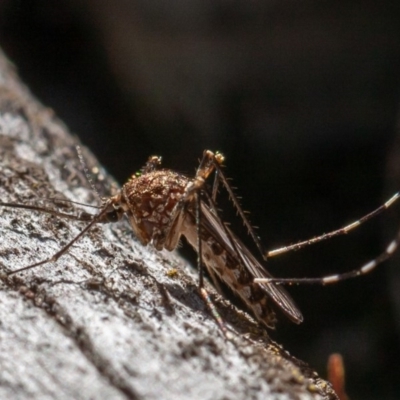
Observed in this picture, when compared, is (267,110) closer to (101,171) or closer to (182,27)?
(182,27)

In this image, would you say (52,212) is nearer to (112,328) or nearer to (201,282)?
(201,282)

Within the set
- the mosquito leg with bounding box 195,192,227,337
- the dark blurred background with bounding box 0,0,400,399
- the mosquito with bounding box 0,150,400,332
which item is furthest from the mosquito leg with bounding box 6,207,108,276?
the dark blurred background with bounding box 0,0,400,399

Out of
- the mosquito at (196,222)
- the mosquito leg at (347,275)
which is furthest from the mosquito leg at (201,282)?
the mosquito leg at (347,275)

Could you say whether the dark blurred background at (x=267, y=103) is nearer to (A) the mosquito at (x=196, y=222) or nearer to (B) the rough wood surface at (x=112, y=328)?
(A) the mosquito at (x=196, y=222)

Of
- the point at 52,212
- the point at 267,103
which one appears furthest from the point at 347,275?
the point at 267,103

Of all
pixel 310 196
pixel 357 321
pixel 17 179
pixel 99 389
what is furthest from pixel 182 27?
pixel 99 389
